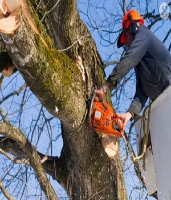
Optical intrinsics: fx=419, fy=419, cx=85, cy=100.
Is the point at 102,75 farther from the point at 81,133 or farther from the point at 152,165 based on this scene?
the point at 152,165

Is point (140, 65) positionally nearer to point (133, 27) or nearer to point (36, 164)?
point (133, 27)

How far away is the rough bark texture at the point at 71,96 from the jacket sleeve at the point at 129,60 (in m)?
0.28

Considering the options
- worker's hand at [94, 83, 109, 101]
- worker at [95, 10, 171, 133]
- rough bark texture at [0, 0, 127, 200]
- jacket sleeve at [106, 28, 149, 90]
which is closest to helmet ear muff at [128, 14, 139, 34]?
worker at [95, 10, 171, 133]

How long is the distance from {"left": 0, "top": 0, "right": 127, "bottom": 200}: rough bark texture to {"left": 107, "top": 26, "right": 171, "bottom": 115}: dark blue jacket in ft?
1.06

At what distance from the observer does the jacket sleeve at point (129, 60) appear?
9.71 ft

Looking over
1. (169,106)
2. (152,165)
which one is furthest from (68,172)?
(169,106)

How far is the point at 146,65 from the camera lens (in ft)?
10.5

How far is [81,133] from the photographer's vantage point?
3.17 metres

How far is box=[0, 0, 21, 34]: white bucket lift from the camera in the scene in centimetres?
235

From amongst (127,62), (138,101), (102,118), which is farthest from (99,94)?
(138,101)

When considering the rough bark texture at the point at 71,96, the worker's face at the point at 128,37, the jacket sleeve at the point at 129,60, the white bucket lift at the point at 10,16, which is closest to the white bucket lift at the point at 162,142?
the jacket sleeve at the point at 129,60

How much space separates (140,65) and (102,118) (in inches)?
22.6

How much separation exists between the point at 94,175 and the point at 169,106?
0.95 meters

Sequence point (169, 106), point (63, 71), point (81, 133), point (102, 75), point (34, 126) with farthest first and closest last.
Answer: point (34, 126) → point (102, 75) → point (81, 133) → point (63, 71) → point (169, 106)
